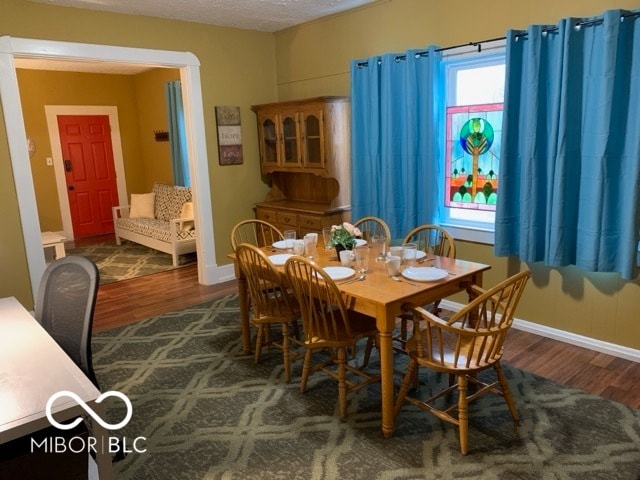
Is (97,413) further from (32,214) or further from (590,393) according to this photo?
(32,214)

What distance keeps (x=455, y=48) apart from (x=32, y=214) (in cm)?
361

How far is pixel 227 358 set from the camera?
3297mm

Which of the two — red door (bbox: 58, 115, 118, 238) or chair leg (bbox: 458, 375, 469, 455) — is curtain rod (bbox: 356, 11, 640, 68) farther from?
red door (bbox: 58, 115, 118, 238)

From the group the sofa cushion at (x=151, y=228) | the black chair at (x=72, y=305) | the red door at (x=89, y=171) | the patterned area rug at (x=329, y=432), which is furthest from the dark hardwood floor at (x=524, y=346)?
the red door at (x=89, y=171)

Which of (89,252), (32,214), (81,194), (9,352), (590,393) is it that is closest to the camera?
(9,352)

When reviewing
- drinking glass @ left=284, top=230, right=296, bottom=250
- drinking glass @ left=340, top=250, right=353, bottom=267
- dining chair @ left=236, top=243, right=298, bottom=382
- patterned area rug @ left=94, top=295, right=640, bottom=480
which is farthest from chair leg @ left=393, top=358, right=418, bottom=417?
drinking glass @ left=284, top=230, right=296, bottom=250

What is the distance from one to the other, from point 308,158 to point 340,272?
89.4 inches

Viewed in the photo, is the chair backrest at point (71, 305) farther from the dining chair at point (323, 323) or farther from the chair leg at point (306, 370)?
the chair leg at point (306, 370)

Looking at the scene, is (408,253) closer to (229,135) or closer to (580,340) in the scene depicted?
(580,340)

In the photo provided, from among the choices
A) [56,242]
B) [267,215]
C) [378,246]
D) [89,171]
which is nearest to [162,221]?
[56,242]

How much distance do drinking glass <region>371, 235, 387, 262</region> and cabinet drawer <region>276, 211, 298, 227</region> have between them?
1.81 metres

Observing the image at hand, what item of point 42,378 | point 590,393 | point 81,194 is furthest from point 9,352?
point 81,194

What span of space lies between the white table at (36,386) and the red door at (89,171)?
20.6ft

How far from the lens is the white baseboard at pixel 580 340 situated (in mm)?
3102
